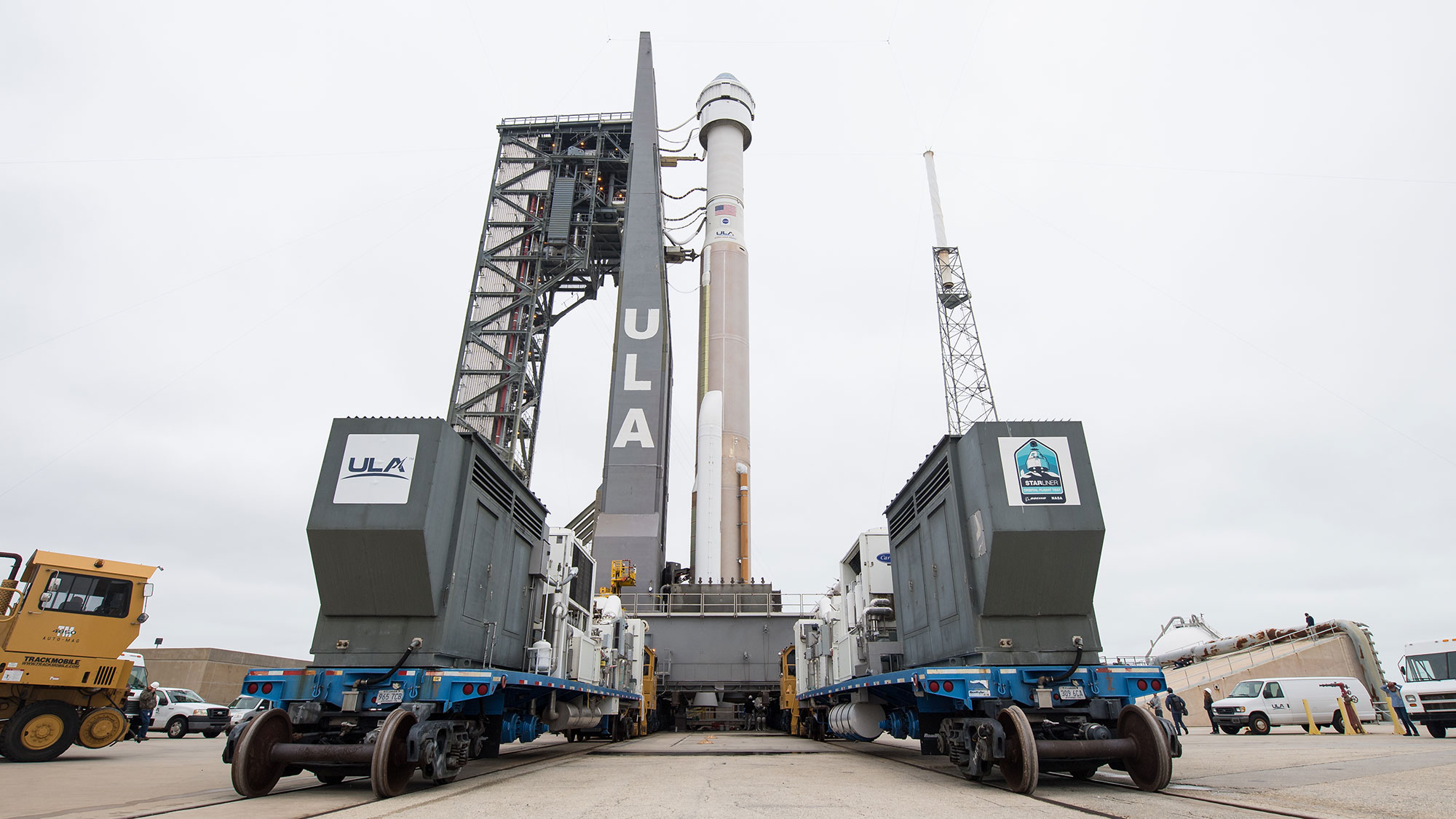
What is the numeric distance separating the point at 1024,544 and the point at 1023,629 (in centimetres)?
104

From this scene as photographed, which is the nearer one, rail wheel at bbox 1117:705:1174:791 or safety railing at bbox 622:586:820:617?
rail wheel at bbox 1117:705:1174:791

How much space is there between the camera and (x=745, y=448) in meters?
31.8

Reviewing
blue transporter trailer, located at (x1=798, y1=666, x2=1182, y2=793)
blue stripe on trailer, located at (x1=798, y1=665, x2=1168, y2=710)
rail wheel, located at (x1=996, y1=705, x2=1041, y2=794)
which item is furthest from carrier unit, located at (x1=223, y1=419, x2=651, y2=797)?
rail wheel, located at (x1=996, y1=705, x2=1041, y2=794)

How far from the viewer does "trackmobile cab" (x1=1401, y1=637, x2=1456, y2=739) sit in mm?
13867

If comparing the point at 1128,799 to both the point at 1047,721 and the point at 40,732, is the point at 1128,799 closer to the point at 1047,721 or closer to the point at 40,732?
the point at 1047,721

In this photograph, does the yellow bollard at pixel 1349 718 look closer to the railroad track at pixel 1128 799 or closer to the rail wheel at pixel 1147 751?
the railroad track at pixel 1128 799

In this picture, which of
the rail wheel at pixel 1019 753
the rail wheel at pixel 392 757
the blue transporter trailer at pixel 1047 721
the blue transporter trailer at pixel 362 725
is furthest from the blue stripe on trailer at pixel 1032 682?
the rail wheel at pixel 392 757

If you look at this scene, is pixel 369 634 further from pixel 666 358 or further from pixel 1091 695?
pixel 666 358

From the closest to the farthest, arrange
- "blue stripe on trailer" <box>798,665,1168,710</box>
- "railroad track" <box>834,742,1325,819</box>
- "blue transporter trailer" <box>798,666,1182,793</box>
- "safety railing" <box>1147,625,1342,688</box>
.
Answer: "railroad track" <box>834,742,1325,819</box>, "blue transporter trailer" <box>798,666,1182,793</box>, "blue stripe on trailer" <box>798,665,1168,710</box>, "safety railing" <box>1147,625,1342,688</box>

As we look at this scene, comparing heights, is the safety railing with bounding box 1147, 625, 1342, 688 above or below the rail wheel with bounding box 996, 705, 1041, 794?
above

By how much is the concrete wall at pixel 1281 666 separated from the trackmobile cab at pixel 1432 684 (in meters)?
8.83

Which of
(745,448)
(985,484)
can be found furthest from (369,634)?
(745,448)

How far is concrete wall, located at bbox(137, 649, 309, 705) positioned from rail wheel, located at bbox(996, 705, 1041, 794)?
90.0ft

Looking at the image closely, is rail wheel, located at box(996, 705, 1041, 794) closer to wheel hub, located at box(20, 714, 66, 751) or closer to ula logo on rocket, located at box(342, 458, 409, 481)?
ula logo on rocket, located at box(342, 458, 409, 481)
